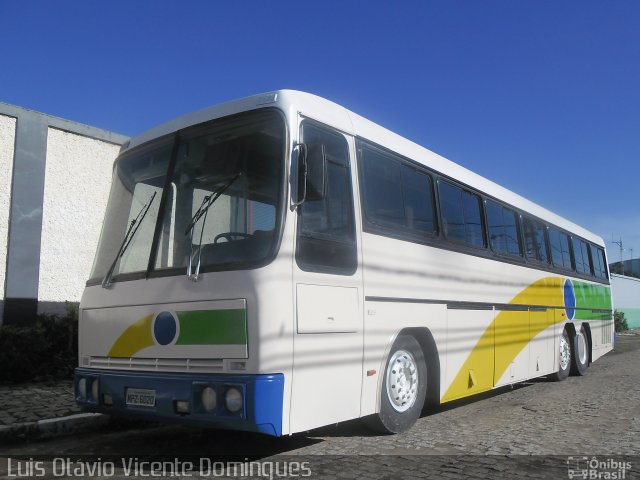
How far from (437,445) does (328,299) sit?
1.93 meters

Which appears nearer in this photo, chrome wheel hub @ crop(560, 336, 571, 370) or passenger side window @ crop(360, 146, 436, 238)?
passenger side window @ crop(360, 146, 436, 238)

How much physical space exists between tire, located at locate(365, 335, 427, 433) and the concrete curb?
10.2 ft

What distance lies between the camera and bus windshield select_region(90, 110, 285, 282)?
4805 millimetres

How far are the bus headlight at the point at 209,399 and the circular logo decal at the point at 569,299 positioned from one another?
Answer: 28.6 ft

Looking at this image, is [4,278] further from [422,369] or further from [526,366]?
[526,366]

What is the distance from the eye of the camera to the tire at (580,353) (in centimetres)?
1177

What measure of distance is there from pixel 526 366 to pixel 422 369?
3.62 m

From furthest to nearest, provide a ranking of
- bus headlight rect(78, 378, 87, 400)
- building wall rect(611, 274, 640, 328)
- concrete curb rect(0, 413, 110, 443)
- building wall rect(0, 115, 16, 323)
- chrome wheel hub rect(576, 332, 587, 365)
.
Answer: building wall rect(611, 274, 640, 328)
chrome wheel hub rect(576, 332, 587, 365)
building wall rect(0, 115, 16, 323)
concrete curb rect(0, 413, 110, 443)
bus headlight rect(78, 378, 87, 400)

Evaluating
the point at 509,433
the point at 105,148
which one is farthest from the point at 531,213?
the point at 105,148

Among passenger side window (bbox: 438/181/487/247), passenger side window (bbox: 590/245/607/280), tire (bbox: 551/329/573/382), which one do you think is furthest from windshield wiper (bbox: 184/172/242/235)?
passenger side window (bbox: 590/245/607/280)

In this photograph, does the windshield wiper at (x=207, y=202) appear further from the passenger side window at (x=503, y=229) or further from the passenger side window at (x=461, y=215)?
the passenger side window at (x=503, y=229)

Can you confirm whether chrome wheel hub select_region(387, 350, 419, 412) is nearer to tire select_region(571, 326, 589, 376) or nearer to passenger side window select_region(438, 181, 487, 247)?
passenger side window select_region(438, 181, 487, 247)

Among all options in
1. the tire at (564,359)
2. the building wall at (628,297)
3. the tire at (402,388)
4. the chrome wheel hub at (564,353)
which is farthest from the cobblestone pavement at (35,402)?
the building wall at (628,297)

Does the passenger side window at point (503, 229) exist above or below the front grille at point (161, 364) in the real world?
above
